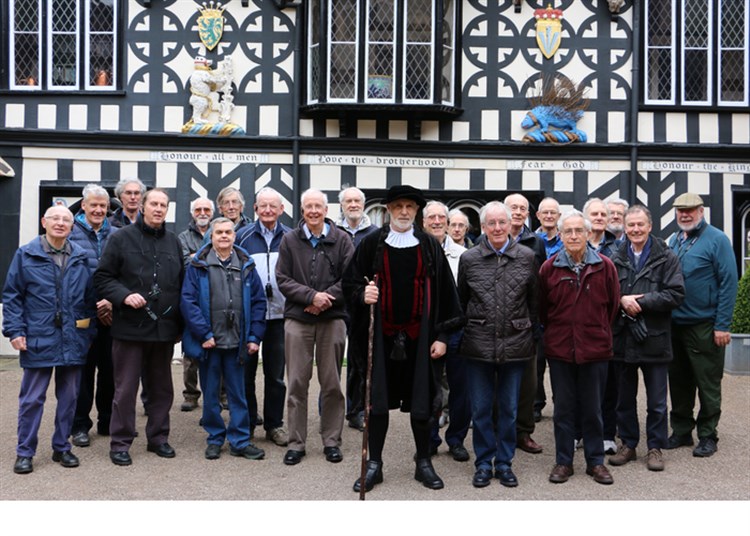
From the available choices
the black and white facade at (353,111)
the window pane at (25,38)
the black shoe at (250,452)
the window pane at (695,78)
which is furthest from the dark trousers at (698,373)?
the window pane at (25,38)

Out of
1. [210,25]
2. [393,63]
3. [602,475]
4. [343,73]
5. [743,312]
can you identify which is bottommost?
[602,475]

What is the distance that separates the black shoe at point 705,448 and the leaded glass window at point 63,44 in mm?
9510

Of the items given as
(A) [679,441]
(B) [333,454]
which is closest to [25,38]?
(B) [333,454]

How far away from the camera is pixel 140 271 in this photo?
5.99m

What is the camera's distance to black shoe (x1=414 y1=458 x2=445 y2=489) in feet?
17.6

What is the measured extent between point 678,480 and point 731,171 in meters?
7.85

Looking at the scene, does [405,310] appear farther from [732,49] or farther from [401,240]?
[732,49]

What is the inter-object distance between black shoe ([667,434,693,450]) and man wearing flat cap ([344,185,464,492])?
222 cm

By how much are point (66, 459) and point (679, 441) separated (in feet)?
15.4

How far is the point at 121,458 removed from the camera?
5957mm

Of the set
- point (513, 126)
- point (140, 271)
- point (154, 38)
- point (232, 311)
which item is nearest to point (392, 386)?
point (232, 311)

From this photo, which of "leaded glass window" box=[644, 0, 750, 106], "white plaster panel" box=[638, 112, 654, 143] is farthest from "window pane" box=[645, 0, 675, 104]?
"white plaster panel" box=[638, 112, 654, 143]

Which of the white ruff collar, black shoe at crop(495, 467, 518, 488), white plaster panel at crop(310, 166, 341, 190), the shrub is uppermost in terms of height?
white plaster panel at crop(310, 166, 341, 190)

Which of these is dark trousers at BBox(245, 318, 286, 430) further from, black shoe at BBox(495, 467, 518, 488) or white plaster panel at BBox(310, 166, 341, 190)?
white plaster panel at BBox(310, 166, 341, 190)
